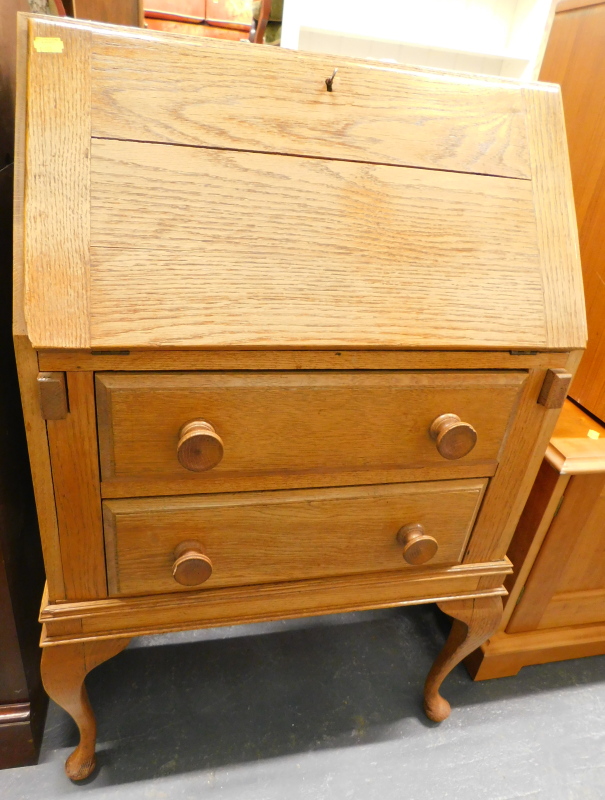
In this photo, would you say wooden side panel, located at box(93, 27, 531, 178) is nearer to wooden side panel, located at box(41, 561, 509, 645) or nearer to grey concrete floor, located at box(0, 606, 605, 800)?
wooden side panel, located at box(41, 561, 509, 645)

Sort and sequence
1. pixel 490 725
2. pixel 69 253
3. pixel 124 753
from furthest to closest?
pixel 490 725, pixel 124 753, pixel 69 253

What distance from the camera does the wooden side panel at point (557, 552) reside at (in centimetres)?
103

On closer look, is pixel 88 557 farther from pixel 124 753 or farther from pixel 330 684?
pixel 330 684

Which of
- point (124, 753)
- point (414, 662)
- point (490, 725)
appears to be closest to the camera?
point (124, 753)

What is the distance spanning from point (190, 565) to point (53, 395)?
29cm

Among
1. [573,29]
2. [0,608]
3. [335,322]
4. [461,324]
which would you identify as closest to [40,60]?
[335,322]

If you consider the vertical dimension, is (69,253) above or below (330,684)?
above

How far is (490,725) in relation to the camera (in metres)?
1.13

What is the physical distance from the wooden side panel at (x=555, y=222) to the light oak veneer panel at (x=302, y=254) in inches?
0.8

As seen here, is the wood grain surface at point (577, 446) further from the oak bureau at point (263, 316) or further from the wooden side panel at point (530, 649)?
the wooden side panel at point (530, 649)

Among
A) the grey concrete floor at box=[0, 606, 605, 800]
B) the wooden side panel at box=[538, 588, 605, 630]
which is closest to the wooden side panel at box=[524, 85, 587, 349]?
the wooden side panel at box=[538, 588, 605, 630]

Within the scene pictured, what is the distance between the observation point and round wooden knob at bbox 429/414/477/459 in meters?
0.71

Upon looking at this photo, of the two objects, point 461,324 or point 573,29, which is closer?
point 461,324

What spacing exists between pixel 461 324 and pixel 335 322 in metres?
0.17
